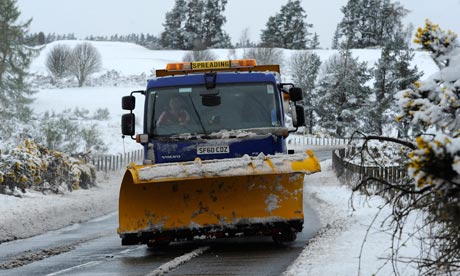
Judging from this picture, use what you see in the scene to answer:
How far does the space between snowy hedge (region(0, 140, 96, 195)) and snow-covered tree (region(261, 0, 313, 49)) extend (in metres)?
85.2

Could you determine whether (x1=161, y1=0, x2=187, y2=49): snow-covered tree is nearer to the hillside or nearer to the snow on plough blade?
the hillside

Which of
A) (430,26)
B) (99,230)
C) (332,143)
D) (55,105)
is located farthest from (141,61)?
(430,26)

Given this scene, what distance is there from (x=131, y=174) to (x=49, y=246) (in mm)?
3174

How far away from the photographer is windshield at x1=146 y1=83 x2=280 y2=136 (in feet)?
35.7

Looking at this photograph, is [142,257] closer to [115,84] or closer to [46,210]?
[46,210]

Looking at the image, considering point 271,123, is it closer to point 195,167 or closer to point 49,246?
point 195,167

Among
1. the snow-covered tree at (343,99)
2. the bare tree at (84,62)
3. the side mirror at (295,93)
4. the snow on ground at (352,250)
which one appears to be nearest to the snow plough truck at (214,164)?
the side mirror at (295,93)

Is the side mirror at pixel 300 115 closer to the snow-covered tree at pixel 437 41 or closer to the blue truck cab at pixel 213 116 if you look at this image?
the blue truck cab at pixel 213 116

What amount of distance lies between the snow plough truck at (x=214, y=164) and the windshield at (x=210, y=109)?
1 centimetres

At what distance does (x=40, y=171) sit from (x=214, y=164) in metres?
14.2

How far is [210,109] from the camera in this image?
11.0 m

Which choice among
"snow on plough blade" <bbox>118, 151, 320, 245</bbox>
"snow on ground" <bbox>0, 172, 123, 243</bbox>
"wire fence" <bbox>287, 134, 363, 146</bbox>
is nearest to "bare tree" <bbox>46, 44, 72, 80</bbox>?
"wire fence" <bbox>287, 134, 363, 146</bbox>

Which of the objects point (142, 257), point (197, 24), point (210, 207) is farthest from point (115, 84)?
point (210, 207)

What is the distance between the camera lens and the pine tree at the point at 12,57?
54.0 meters
